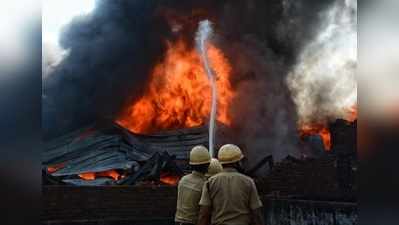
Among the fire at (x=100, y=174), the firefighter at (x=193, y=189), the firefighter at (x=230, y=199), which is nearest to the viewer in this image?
the firefighter at (x=230, y=199)

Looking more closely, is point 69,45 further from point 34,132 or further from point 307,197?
point 34,132

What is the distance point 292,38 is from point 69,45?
6.72 m

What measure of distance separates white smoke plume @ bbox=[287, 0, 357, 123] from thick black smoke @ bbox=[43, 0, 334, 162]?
0.29 meters

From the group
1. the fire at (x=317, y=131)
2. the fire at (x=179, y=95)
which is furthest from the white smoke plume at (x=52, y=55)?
the fire at (x=317, y=131)

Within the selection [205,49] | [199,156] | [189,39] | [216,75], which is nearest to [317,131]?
[216,75]

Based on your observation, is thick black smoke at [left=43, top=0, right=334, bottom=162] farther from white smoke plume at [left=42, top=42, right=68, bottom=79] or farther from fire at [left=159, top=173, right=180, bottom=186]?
fire at [left=159, top=173, right=180, bottom=186]

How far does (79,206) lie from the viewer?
37.6 ft

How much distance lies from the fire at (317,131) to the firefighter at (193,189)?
11.6m

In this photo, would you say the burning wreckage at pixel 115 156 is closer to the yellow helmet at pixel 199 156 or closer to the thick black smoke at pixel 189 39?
the thick black smoke at pixel 189 39

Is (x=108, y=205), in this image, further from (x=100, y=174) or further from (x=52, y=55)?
(x=52, y=55)

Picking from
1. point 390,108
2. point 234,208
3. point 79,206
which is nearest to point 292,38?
point 79,206

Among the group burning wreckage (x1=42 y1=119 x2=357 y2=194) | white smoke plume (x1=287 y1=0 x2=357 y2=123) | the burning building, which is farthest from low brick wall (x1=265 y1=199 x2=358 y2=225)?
white smoke plume (x1=287 y1=0 x2=357 y2=123)

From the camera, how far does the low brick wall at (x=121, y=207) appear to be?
36.2 feet

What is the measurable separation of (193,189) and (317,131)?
12.3m
